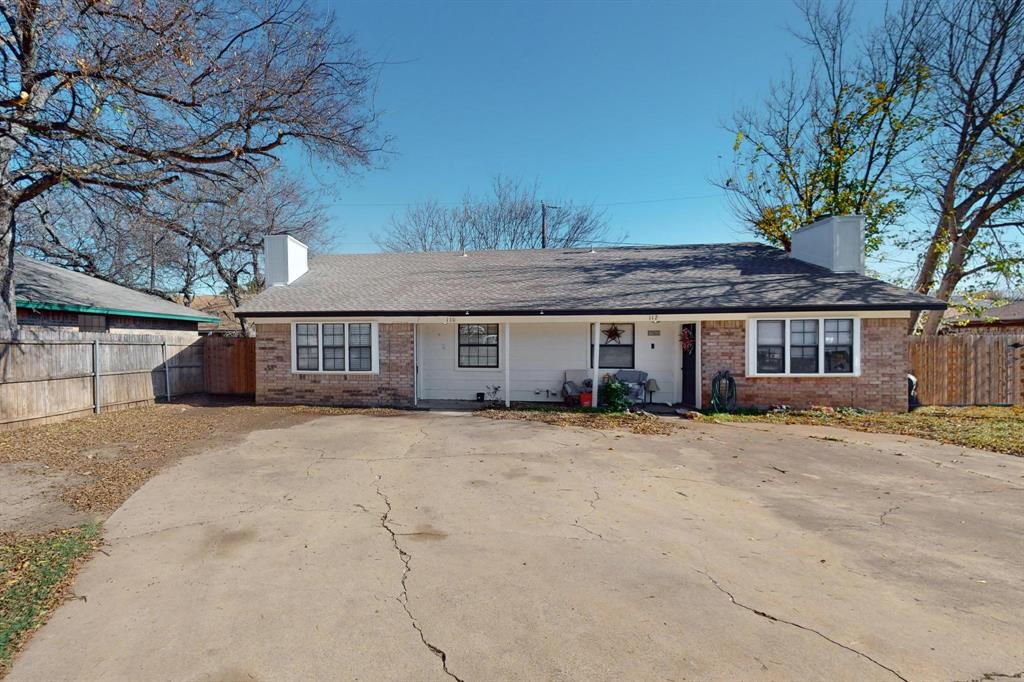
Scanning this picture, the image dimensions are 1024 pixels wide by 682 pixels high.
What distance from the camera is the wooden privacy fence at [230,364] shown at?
1491cm

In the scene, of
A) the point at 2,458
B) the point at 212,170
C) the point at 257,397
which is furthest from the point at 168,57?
the point at 257,397

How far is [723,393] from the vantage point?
11.5 meters

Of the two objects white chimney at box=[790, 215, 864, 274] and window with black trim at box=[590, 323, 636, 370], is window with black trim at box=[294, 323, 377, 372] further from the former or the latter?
white chimney at box=[790, 215, 864, 274]

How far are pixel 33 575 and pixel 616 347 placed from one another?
11.2 meters

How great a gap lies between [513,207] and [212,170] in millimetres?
20865

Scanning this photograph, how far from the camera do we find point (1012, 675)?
268 centimetres

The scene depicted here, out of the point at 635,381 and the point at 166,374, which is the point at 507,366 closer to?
the point at 635,381

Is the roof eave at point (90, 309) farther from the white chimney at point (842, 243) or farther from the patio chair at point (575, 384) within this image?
the white chimney at point (842, 243)

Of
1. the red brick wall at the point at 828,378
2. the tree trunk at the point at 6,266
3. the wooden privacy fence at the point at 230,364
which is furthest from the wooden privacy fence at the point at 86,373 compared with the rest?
the red brick wall at the point at 828,378

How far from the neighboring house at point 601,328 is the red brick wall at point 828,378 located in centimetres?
2

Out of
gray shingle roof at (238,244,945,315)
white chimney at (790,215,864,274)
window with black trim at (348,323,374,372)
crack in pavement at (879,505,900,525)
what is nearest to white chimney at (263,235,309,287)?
gray shingle roof at (238,244,945,315)

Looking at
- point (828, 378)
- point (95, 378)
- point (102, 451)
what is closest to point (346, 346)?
point (95, 378)

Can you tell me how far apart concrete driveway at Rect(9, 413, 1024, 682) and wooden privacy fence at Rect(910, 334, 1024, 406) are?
6.28 meters

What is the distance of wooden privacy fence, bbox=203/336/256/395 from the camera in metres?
14.9
